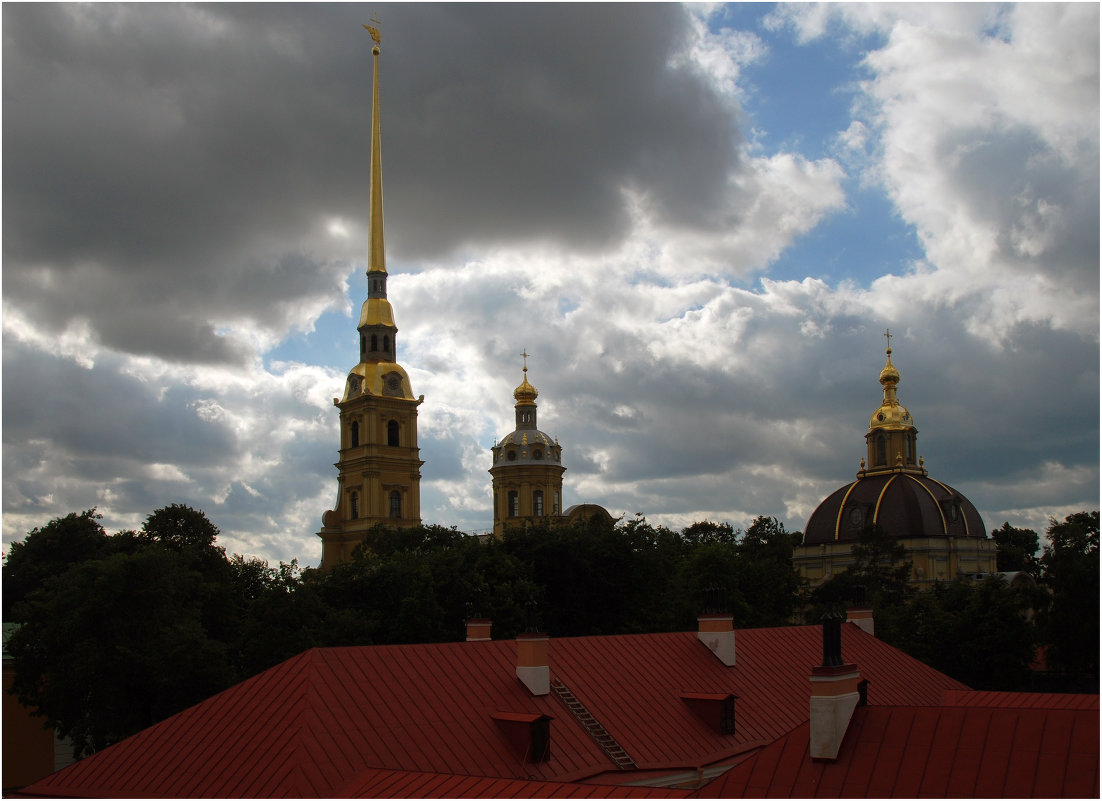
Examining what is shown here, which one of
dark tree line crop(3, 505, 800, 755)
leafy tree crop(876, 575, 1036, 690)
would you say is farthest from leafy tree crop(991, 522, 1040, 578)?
leafy tree crop(876, 575, 1036, 690)

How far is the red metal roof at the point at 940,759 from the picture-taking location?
1490 centimetres

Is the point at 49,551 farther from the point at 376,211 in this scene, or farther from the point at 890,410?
the point at 890,410

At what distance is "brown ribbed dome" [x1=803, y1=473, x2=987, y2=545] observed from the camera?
273ft

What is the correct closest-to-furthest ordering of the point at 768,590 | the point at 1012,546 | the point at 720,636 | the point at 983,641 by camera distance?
1. the point at 720,636
2. the point at 983,641
3. the point at 768,590
4. the point at 1012,546

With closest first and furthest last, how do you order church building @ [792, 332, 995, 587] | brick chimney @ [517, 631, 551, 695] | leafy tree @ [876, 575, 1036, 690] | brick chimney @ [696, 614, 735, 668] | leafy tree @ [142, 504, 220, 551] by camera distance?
1. brick chimney @ [517, 631, 551, 695]
2. brick chimney @ [696, 614, 735, 668]
3. leafy tree @ [876, 575, 1036, 690]
4. leafy tree @ [142, 504, 220, 551]
5. church building @ [792, 332, 995, 587]

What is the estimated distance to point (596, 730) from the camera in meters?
23.2

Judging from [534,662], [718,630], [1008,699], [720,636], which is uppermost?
[718,630]

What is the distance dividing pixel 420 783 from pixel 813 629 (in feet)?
63.7

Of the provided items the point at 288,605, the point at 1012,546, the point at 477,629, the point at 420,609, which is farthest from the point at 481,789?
the point at 1012,546

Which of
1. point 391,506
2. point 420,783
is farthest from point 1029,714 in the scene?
point 391,506

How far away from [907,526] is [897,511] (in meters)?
1.59

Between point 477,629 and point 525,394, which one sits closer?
point 477,629

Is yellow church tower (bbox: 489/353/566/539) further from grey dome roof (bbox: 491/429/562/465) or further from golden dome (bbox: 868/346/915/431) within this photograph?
golden dome (bbox: 868/346/915/431)

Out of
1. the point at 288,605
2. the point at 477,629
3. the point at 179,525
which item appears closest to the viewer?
the point at 477,629
